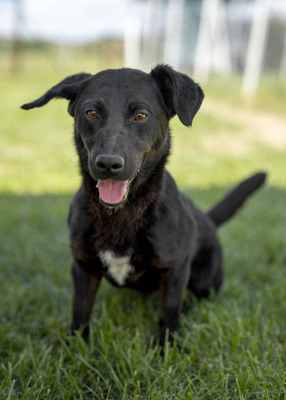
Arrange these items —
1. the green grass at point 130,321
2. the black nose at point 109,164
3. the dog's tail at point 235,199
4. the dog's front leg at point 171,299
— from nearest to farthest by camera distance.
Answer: the black nose at point 109,164, the green grass at point 130,321, the dog's front leg at point 171,299, the dog's tail at point 235,199

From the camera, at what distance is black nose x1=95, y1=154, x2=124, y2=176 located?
1.78m

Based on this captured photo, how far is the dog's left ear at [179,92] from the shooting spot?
2.07 m

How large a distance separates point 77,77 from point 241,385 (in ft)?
5.57

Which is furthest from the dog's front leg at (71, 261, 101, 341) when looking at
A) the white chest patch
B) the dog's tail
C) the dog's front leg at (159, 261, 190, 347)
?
the dog's tail

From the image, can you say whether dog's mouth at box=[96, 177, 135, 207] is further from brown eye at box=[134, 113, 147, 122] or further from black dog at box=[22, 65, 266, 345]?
brown eye at box=[134, 113, 147, 122]

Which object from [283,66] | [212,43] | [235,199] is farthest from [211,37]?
[235,199]

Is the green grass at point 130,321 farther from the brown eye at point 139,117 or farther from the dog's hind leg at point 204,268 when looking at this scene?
the brown eye at point 139,117

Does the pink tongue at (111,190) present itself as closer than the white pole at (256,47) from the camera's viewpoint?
Yes

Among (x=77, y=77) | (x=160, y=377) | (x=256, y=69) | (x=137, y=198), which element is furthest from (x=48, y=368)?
(x=256, y=69)

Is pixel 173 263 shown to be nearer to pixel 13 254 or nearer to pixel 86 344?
pixel 86 344

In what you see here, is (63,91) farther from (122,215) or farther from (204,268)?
(204,268)

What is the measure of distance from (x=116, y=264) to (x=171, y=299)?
1.25ft

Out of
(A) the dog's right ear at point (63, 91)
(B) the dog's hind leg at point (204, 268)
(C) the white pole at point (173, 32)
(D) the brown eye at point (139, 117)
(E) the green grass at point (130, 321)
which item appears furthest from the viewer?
(C) the white pole at point (173, 32)

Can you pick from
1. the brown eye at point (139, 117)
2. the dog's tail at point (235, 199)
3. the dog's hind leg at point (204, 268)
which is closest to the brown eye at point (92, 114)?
the brown eye at point (139, 117)
